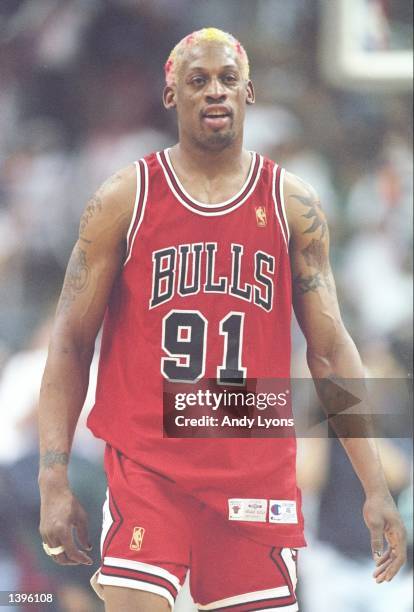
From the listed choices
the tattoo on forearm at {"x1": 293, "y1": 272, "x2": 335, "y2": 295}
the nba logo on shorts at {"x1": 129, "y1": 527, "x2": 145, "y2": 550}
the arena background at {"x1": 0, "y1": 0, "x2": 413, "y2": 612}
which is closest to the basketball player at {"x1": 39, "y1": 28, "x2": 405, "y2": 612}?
the tattoo on forearm at {"x1": 293, "y1": 272, "x2": 335, "y2": 295}

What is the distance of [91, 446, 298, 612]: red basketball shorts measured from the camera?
3.03m

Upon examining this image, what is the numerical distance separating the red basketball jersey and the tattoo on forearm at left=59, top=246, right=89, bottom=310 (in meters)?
0.11

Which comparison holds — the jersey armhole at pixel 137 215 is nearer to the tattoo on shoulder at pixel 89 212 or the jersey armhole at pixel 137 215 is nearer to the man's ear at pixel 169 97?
the tattoo on shoulder at pixel 89 212

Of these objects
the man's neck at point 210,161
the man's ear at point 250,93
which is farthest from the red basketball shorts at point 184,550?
the man's ear at point 250,93

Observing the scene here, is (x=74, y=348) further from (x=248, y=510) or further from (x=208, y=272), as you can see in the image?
(x=248, y=510)

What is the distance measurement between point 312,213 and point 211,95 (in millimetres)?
502

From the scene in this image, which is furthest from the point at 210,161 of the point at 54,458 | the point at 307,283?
the point at 54,458

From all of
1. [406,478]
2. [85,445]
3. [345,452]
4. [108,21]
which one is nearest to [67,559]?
[85,445]

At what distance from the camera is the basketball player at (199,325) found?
316 centimetres

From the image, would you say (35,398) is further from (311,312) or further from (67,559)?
(311,312)

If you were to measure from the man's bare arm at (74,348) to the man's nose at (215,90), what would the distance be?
0.36 metres

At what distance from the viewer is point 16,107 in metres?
3.61

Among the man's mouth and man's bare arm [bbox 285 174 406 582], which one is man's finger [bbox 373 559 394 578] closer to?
man's bare arm [bbox 285 174 406 582]

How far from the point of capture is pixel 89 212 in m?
3.38
